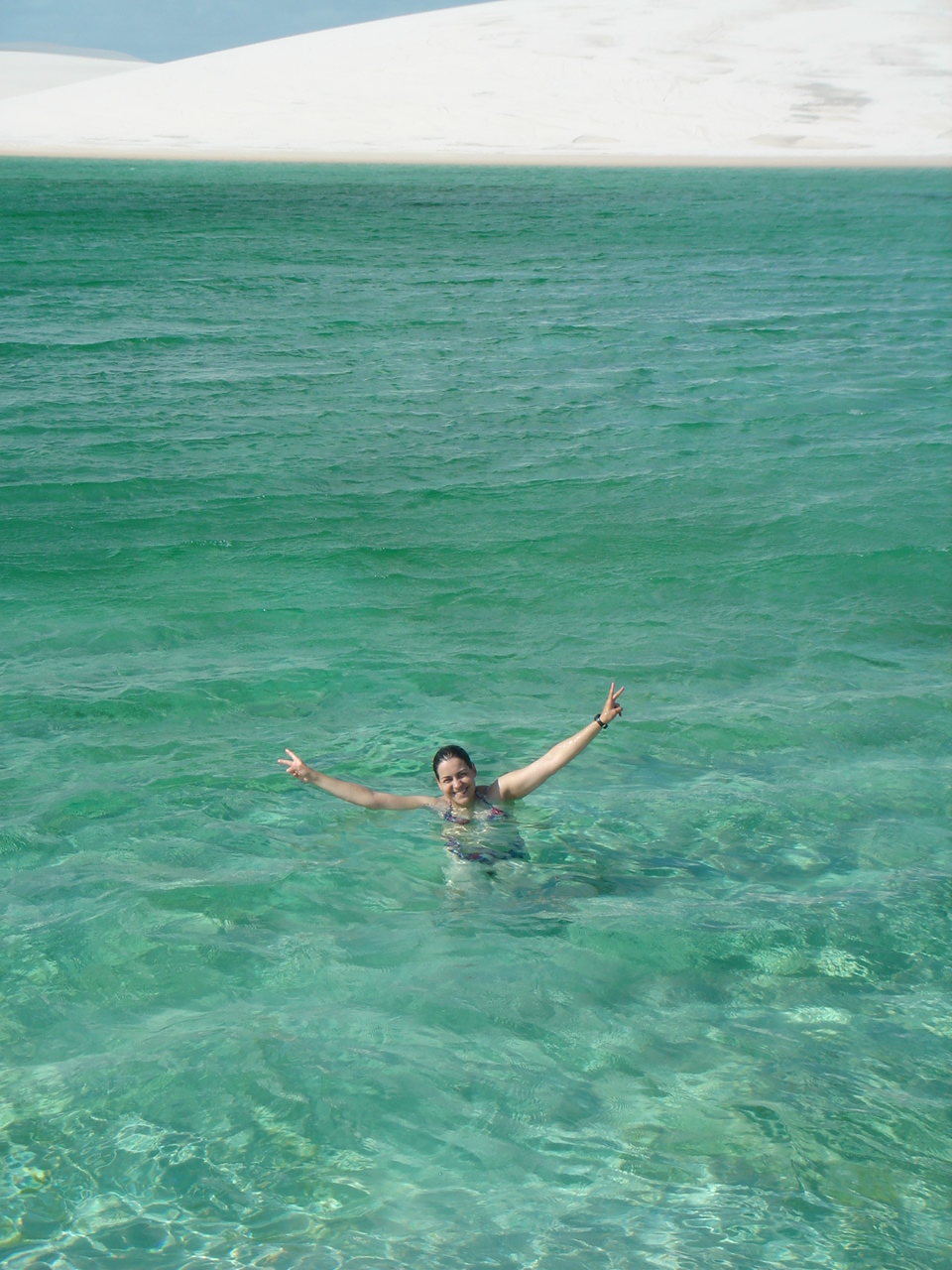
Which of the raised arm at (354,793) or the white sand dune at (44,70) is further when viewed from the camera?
the white sand dune at (44,70)

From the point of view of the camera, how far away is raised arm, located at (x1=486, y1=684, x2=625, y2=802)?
5.44 meters

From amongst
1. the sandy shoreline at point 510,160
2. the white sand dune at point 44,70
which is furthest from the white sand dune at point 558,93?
the white sand dune at point 44,70

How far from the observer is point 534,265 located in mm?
29969

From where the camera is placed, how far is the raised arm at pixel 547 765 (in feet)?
17.8

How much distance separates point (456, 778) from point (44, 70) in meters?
156

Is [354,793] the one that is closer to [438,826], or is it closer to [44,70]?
[438,826]

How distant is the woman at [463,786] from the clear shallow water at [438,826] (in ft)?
0.99

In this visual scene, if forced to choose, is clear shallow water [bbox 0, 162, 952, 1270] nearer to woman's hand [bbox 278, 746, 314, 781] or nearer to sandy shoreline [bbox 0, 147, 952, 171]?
woman's hand [bbox 278, 746, 314, 781]

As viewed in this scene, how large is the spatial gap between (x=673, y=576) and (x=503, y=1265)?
7415 millimetres

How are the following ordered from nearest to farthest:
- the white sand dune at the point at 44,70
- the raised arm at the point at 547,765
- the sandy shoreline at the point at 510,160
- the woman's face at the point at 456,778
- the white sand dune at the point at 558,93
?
1. the raised arm at the point at 547,765
2. the woman's face at the point at 456,778
3. the sandy shoreline at the point at 510,160
4. the white sand dune at the point at 558,93
5. the white sand dune at the point at 44,70

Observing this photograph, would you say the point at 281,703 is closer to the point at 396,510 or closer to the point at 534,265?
the point at 396,510

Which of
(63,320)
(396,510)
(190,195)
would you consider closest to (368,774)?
(396,510)

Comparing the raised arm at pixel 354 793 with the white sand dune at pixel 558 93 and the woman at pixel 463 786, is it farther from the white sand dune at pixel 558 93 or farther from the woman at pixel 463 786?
the white sand dune at pixel 558 93

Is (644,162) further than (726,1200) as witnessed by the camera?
Yes
